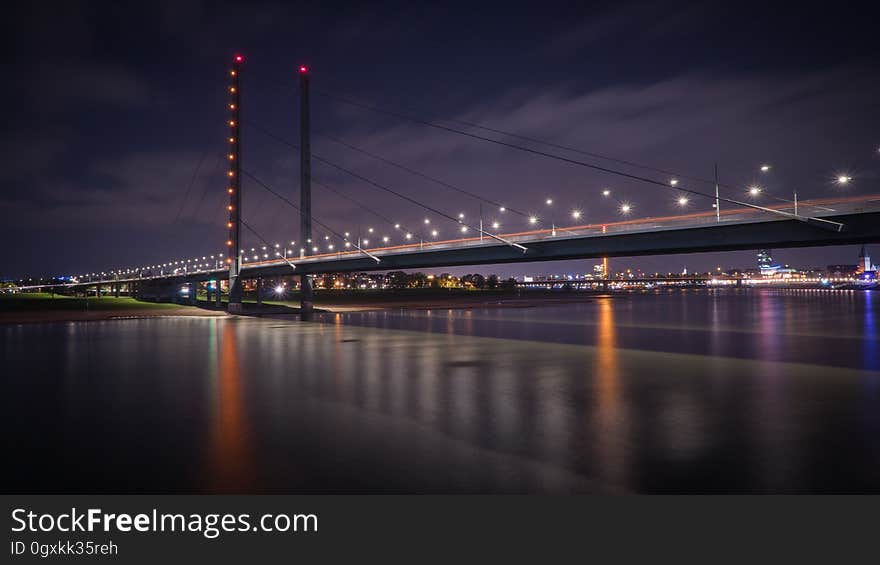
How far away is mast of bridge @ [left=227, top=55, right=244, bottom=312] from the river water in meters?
43.9

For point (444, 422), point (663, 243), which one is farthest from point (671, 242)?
point (444, 422)

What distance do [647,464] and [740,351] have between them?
1769cm

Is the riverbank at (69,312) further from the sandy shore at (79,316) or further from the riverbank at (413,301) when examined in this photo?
the riverbank at (413,301)

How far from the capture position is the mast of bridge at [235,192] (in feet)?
210

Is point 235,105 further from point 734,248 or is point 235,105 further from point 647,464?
point 647,464

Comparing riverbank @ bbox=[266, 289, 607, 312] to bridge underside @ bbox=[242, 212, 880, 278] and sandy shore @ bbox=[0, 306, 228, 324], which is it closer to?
sandy shore @ bbox=[0, 306, 228, 324]

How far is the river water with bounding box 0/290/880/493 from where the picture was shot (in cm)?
703

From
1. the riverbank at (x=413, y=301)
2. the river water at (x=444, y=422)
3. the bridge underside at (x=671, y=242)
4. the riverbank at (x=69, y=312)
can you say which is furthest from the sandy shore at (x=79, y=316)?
the river water at (x=444, y=422)

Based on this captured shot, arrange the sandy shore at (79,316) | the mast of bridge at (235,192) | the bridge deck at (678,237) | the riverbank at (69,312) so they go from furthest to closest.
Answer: the mast of bridge at (235,192)
the riverbank at (69,312)
the sandy shore at (79,316)
the bridge deck at (678,237)

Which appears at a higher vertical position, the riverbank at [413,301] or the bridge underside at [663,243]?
the bridge underside at [663,243]

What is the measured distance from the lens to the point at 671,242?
101 feet

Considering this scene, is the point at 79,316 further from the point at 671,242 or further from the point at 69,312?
the point at 671,242

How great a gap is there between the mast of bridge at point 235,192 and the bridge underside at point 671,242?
2436 cm

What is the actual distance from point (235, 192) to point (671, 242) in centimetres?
5517
